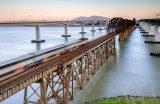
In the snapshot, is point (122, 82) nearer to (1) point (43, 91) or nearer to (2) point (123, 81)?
(2) point (123, 81)

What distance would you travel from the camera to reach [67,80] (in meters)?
17.3

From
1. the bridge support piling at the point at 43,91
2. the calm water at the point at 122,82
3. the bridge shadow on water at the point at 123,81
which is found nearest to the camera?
the bridge support piling at the point at 43,91

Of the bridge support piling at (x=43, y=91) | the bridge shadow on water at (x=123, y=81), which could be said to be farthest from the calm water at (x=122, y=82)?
the bridge support piling at (x=43, y=91)

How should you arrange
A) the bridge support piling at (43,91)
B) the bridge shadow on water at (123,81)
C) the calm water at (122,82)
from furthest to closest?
the bridge shadow on water at (123,81), the calm water at (122,82), the bridge support piling at (43,91)

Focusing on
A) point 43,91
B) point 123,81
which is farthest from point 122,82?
point 43,91

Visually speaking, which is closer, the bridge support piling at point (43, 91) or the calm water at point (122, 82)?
the bridge support piling at point (43, 91)

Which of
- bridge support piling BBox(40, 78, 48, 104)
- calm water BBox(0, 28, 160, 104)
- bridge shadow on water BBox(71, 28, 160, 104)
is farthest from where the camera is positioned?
bridge shadow on water BBox(71, 28, 160, 104)

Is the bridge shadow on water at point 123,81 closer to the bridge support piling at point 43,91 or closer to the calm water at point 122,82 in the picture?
the calm water at point 122,82

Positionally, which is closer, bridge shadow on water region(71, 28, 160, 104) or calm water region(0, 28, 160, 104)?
calm water region(0, 28, 160, 104)

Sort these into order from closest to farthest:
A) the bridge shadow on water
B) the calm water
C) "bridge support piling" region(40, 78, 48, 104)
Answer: "bridge support piling" region(40, 78, 48, 104)
the calm water
the bridge shadow on water

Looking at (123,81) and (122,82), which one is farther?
(123,81)

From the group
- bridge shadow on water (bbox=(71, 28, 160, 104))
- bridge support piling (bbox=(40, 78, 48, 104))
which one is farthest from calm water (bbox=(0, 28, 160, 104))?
bridge support piling (bbox=(40, 78, 48, 104))

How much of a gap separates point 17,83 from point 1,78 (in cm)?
254

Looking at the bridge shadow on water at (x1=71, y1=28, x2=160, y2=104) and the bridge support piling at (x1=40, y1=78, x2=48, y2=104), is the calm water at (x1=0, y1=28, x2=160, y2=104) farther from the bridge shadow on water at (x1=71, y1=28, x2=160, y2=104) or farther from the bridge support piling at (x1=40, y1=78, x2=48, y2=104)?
the bridge support piling at (x1=40, y1=78, x2=48, y2=104)
